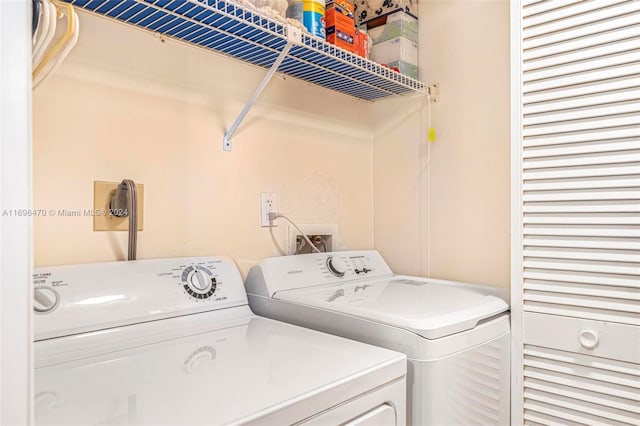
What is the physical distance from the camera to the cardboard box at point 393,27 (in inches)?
73.4

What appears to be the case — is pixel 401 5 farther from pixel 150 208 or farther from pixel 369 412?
pixel 369 412

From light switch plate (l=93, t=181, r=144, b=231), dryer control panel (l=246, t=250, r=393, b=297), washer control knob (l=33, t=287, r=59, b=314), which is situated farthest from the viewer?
dryer control panel (l=246, t=250, r=393, b=297)

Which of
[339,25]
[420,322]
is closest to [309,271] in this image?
[420,322]

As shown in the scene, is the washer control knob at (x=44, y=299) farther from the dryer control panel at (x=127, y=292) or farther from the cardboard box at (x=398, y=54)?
the cardboard box at (x=398, y=54)

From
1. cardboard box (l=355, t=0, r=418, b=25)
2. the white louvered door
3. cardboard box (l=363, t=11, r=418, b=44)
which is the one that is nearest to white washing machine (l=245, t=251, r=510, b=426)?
the white louvered door

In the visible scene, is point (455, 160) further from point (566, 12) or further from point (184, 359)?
point (184, 359)

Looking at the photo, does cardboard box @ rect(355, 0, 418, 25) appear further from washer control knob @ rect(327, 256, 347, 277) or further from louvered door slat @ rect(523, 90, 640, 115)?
washer control knob @ rect(327, 256, 347, 277)

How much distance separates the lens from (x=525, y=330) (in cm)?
133

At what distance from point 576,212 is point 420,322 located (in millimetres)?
593

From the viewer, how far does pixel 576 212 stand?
1.25 metres

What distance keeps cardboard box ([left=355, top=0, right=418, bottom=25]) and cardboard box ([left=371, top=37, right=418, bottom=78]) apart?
0.13 metres

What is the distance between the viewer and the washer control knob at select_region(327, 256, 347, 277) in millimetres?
1637

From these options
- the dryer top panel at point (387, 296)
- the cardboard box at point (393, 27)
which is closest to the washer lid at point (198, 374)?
the dryer top panel at point (387, 296)

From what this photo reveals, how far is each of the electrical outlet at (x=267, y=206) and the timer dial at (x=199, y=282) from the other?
0.35m
